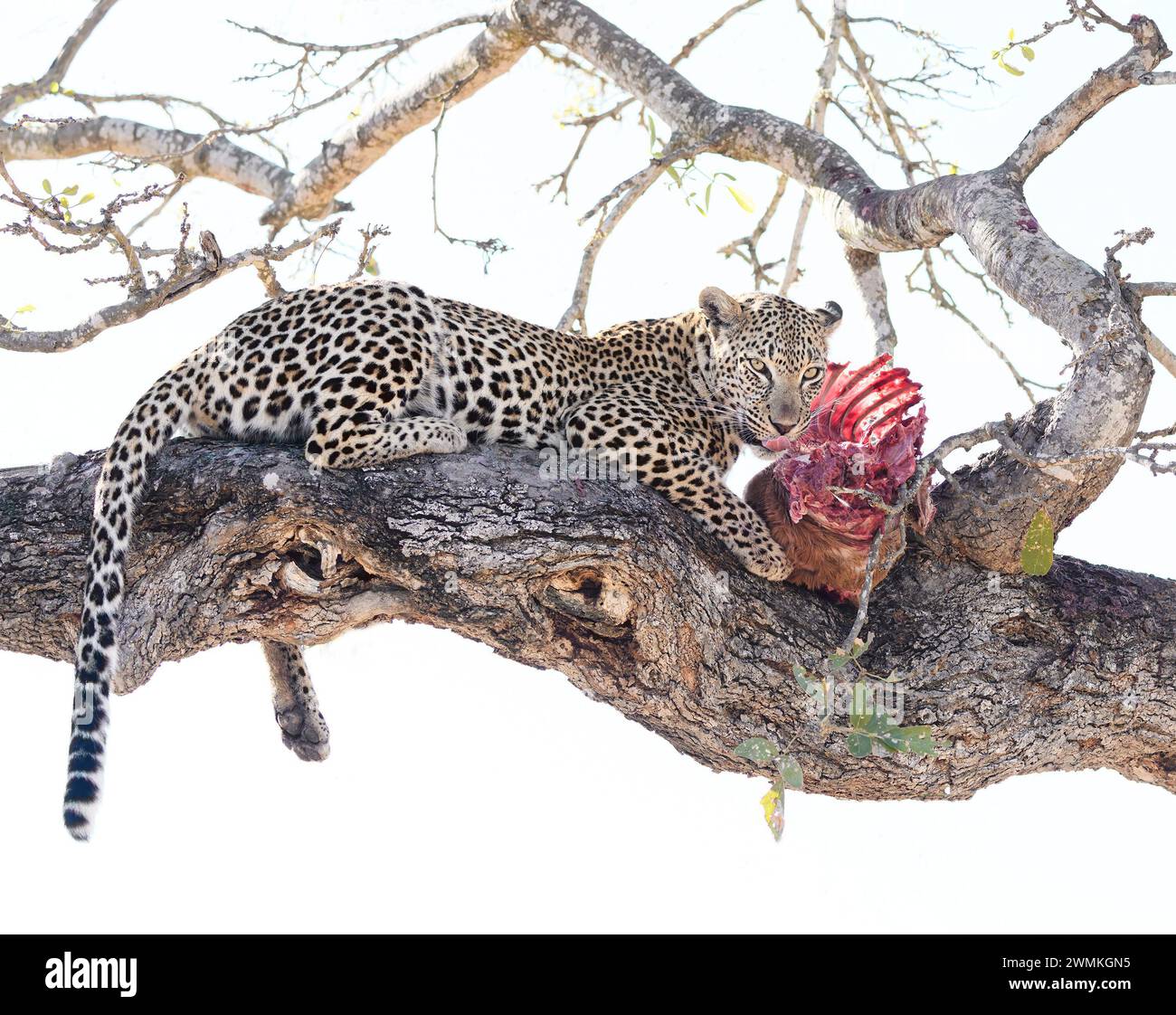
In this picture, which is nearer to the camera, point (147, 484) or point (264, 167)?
point (147, 484)

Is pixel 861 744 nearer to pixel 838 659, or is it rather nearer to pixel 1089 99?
pixel 838 659

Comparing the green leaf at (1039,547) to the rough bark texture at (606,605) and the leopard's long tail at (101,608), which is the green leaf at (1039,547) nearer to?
the rough bark texture at (606,605)

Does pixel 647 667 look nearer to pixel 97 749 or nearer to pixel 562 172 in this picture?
→ pixel 97 749

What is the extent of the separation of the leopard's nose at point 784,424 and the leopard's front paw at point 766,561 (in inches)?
46.4

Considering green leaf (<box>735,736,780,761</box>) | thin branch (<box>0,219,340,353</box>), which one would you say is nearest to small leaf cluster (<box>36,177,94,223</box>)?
thin branch (<box>0,219,340,353</box>)

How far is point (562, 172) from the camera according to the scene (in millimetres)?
9625

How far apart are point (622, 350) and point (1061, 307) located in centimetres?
253

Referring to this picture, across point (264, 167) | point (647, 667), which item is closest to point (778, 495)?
point (647, 667)

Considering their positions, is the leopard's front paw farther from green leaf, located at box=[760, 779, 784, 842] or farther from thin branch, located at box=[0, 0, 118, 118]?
thin branch, located at box=[0, 0, 118, 118]

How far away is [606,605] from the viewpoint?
5.71m

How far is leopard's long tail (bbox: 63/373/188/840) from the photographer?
5.27 metres

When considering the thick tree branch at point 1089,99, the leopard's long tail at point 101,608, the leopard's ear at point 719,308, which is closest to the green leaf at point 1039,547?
the thick tree branch at point 1089,99

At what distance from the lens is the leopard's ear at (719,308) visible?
754 cm

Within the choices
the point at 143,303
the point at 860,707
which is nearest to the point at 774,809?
the point at 860,707
